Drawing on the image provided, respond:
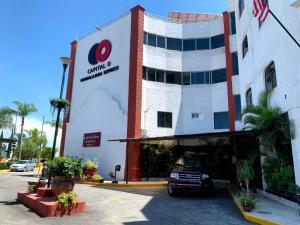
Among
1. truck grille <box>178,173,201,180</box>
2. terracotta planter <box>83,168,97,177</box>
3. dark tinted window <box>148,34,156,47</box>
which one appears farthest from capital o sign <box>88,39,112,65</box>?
truck grille <box>178,173,201,180</box>

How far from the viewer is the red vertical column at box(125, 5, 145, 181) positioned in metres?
23.9

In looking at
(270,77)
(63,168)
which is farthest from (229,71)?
(63,168)

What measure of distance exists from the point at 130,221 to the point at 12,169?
31822 mm

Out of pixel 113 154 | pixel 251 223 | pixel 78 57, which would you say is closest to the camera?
pixel 251 223

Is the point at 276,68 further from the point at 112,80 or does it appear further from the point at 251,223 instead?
the point at 112,80

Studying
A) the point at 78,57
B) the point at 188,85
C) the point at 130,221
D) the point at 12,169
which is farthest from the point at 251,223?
the point at 12,169

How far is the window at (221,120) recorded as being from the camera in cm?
2580

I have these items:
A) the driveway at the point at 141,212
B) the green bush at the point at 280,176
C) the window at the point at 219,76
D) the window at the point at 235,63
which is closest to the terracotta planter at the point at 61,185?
the driveway at the point at 141,212

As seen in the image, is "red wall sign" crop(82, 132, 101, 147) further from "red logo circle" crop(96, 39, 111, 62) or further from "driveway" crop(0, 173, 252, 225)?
"driveway" crop(0, 173, 252, 225)

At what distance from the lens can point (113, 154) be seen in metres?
25.2

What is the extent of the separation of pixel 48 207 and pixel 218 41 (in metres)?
23.5

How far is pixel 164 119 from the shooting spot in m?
26.7

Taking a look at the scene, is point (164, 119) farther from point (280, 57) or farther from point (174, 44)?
point (280, 57)

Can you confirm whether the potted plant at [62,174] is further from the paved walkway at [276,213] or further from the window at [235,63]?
the window at [235,63]
